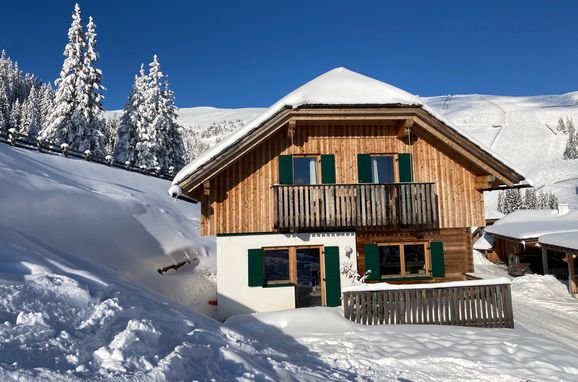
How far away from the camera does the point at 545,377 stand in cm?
661

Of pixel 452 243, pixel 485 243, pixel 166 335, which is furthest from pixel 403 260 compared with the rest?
pixel 485 243

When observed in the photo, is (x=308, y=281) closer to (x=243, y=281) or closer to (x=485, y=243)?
(x=243, y=281)

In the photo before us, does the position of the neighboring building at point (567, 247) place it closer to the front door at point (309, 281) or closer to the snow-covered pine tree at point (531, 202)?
the front door at point (309, 281)

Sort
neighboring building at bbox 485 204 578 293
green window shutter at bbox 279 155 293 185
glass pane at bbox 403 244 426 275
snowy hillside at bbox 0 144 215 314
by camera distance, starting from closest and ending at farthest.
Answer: green window shutter at bbox 279 155 293 185
glass pane at bbox 403 244 426 275
snowy hillside at bbox 0 144 215 314
neighboring building at bbox 485 204 578 293

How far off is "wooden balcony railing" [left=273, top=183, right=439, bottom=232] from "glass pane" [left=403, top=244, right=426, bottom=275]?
1.38m

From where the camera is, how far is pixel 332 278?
1196 centimetres

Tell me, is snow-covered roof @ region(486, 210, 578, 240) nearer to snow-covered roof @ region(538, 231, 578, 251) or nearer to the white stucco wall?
snow-covered roof @ region(538, 231, 578, 251)

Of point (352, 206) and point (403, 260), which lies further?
point (403, 260)

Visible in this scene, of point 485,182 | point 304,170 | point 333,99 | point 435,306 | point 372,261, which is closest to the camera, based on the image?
point 435,306

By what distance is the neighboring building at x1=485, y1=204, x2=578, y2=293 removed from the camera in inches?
803

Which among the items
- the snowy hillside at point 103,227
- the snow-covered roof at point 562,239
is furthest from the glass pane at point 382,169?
the snow-covered roof at point 562,239

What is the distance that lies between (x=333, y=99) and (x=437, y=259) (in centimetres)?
631

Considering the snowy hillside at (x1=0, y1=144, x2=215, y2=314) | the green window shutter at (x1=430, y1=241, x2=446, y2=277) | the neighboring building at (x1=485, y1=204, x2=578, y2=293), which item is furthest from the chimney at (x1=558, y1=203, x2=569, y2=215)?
the snowy hillside at (x1=0, y1=144, x2=215, y2=314)

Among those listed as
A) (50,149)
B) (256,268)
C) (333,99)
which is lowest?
(256,268)
